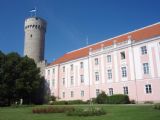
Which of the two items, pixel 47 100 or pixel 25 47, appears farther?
pixel 25 47

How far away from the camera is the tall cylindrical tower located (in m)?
64.2

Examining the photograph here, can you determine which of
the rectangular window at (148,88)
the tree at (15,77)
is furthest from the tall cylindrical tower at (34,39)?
the rectangular window at (148,88)

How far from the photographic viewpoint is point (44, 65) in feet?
197

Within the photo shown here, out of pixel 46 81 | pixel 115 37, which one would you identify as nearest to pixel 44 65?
pixel 46 81

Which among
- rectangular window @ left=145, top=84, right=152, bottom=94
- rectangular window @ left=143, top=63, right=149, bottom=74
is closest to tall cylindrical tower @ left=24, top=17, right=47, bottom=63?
rectangular window @ left=143, top=63, right=149, bottom=74

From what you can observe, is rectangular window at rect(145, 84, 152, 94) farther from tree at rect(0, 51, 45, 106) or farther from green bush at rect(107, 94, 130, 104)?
tree at rect(0, 51, 45, 106)

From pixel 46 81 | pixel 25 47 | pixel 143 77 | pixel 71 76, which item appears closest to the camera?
pixel 143 77

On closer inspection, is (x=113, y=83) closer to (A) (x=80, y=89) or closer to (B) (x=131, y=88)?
(B) (x=131, y=88)

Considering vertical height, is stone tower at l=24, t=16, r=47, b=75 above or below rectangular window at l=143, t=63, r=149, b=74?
above

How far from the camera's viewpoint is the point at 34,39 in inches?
2562

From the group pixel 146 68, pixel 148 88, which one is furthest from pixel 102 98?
pixel 146 68

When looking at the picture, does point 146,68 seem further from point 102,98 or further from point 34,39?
point 34,39

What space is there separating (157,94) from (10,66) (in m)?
32.5

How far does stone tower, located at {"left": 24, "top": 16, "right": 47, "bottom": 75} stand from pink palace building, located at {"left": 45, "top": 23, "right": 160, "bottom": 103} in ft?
47.9
